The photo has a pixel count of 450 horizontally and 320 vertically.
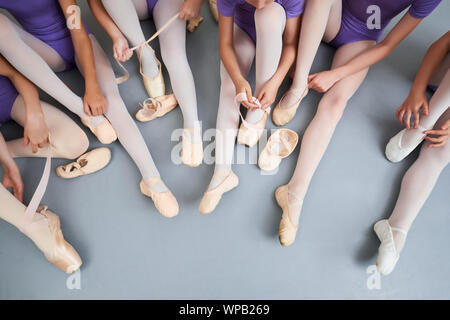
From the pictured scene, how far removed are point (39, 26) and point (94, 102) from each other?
0.27m

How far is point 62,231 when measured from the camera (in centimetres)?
93

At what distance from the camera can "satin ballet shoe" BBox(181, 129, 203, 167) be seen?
972 millimetres

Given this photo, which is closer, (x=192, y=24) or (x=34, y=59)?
(x=34, y=59)

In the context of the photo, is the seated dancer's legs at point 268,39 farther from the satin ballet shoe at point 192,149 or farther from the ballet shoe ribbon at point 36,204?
the ballet shoe ribbon at point 36,204

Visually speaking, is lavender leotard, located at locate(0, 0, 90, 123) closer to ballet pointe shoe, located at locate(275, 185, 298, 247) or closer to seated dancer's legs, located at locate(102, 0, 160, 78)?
seated dancer's legs, located at locate(102, 0, 160, 78)

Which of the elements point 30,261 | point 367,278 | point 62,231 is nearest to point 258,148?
point 367,278

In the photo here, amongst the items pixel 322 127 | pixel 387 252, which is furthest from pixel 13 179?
pixel 387 252

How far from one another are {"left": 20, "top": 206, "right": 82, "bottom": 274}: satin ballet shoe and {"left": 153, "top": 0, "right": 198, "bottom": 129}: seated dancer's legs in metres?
0.47

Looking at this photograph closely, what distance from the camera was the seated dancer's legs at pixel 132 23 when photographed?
0.92m

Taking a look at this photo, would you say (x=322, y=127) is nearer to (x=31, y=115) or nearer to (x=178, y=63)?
(x=178, y=63)

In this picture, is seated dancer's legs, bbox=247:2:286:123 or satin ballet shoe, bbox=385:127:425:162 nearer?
seated dancer's legs, bbox=247:2:286:123

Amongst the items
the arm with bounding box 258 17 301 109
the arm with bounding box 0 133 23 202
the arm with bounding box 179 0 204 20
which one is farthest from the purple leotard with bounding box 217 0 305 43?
the arm with bounding box 0 133 23 202

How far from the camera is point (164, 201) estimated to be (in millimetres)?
908

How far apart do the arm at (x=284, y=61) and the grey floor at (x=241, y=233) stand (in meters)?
0.15
